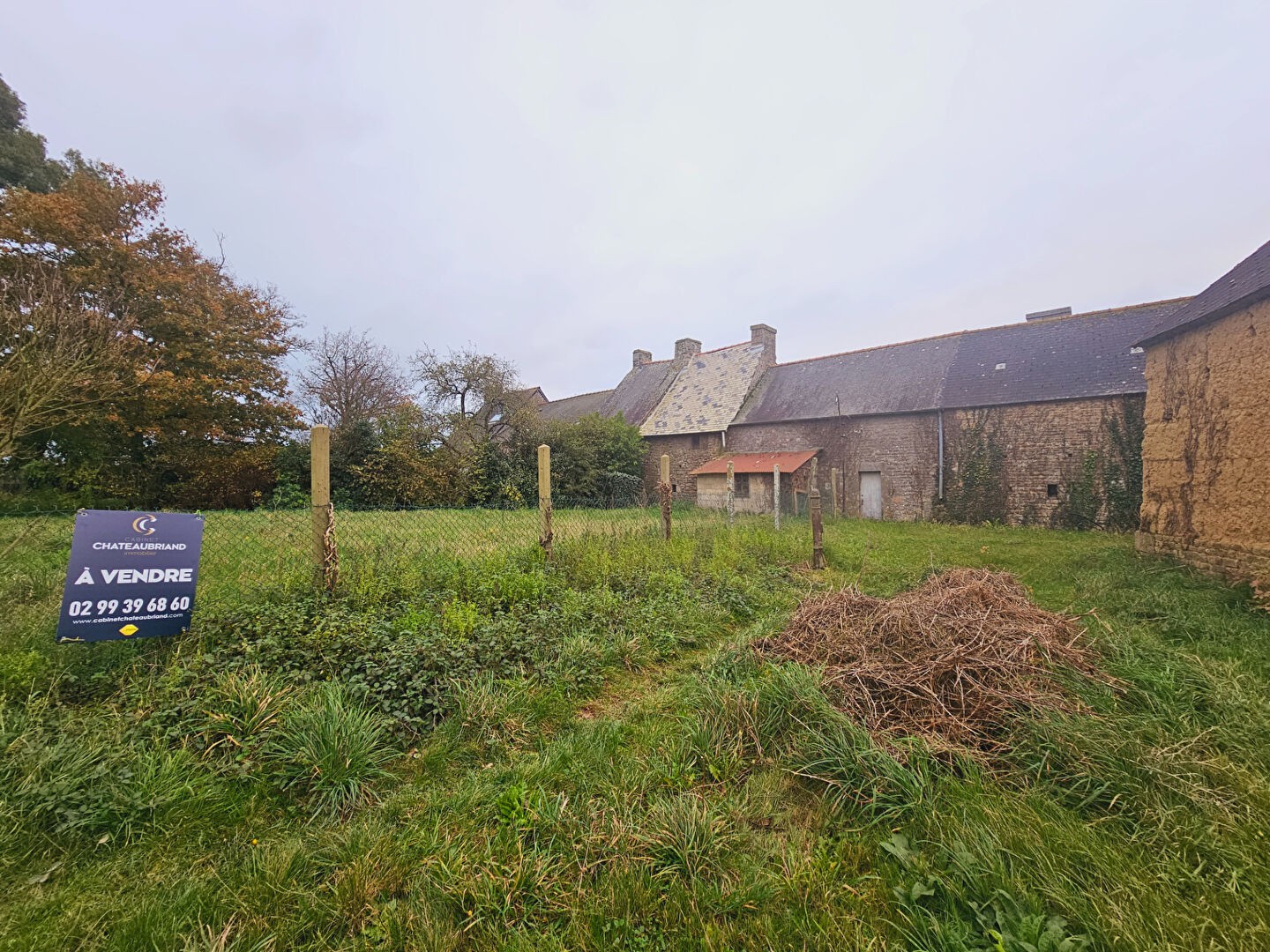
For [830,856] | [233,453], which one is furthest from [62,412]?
[830,856]

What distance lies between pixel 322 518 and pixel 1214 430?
36.1 feet

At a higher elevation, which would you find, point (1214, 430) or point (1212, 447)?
point (1214, 430)

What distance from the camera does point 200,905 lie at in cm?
185

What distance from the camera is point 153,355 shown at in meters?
13.7

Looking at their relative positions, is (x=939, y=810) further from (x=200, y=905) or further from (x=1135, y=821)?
(x=200, y=905)

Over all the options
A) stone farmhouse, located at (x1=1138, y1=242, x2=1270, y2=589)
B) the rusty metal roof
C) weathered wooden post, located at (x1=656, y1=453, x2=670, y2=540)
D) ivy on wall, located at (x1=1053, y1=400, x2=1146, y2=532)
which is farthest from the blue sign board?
ivy on wall, located at (x1=1053, y1=400, x2=1146, y2=532)

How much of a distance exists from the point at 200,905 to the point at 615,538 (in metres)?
6.12

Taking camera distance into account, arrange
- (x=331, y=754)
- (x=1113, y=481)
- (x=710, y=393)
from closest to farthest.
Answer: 1. (x=331, y=754)
2. (x=1113, y=481)
3. (x=710, y=393)

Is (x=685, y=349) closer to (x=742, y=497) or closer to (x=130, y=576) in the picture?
(x=742, y=497)

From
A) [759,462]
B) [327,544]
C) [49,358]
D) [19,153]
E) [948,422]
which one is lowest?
[327,544]

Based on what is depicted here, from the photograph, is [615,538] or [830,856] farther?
[615,538]

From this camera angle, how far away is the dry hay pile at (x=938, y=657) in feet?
9.79

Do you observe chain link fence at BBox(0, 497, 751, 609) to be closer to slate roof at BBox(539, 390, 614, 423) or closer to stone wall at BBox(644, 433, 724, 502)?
stone wall at BBox(644, 433, 724, 502)

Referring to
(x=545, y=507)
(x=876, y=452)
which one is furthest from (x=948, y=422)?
(x=545, y=507)
